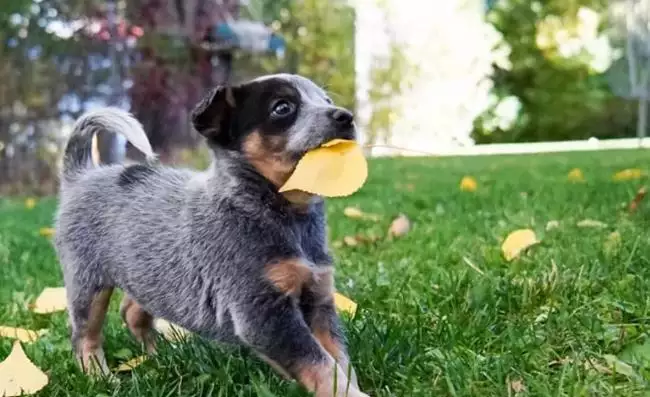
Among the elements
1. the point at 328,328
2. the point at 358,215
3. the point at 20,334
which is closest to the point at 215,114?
the point at 328,328

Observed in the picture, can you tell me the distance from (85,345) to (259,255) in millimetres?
839

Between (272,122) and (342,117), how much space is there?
0.22m

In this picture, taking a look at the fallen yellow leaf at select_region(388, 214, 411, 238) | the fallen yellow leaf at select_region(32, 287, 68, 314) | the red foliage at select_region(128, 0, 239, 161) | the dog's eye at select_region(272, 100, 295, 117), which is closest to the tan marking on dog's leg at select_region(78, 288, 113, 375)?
the fallen yellow leaf at select_region(32, 287, 68, 314)

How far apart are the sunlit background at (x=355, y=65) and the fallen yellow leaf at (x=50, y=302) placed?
354cm

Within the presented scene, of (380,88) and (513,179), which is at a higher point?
(380,88)

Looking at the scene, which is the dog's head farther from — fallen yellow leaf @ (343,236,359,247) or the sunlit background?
the sunlit background

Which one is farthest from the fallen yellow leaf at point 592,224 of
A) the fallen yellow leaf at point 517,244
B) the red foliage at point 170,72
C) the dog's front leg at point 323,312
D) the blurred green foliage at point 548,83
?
the blurred green foliage at point 548,83

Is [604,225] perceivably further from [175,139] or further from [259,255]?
[175,139]

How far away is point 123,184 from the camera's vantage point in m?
2.83

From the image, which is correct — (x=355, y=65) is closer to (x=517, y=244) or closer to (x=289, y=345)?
(x=517, y=244)

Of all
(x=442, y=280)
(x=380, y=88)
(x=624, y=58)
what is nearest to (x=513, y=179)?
(x=442, y=280)

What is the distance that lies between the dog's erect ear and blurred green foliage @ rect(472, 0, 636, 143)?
19.0 meters

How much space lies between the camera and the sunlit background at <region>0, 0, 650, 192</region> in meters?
10.9

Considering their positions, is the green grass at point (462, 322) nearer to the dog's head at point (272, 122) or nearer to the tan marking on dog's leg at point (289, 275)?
the tan marking on dog's leg at point (289, 275)
